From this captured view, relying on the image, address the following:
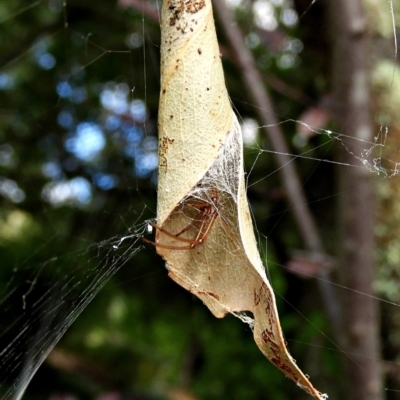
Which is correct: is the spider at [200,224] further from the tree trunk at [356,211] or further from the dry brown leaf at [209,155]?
the tree trunk at [356,211]

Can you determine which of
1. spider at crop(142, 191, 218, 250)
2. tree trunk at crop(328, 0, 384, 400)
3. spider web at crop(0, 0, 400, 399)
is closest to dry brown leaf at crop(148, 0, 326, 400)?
spider at crop(142, 191, 218, 250)

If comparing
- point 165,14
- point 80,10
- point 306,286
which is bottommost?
point 306,286

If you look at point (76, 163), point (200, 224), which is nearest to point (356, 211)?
point (200, 224)

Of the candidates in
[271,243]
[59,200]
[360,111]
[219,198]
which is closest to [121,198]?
[59,200]

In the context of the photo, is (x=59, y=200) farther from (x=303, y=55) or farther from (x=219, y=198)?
(x=219, y=198)

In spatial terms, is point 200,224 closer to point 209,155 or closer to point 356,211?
point 209,155

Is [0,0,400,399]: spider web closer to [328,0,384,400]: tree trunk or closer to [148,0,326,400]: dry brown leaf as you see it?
[328,0,384,400]: tree trunk
